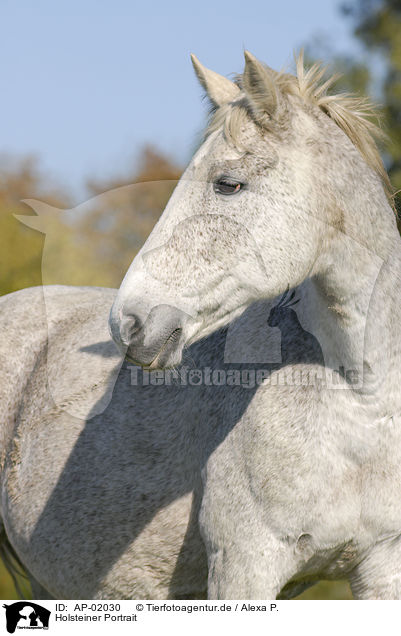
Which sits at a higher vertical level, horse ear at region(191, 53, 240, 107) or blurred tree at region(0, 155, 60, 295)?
horse ear at region(191, 53, 240, 107)

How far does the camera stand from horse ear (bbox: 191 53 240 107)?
9.43 feet

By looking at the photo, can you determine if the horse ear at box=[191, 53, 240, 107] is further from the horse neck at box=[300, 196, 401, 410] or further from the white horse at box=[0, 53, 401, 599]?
the horse neck at box=[300, 196, 401, 410]

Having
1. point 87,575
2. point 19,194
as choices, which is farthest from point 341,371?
point 19,194

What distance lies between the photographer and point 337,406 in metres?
2.86

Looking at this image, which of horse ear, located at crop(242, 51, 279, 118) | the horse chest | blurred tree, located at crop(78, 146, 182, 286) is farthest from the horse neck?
blurred tree, located at crop(78, 146, 182, 286)

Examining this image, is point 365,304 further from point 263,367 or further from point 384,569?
point 384,569

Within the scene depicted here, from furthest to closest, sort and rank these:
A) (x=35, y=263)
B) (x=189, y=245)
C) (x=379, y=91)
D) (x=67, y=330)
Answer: (x=35, y=263) → (x=379, y=91) → (x=67, y=330) → (x=189, y=245)

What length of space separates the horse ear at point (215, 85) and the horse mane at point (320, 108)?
0.16 ft

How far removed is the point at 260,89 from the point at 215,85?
0.34 meters

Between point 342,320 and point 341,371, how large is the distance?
0.22 m
